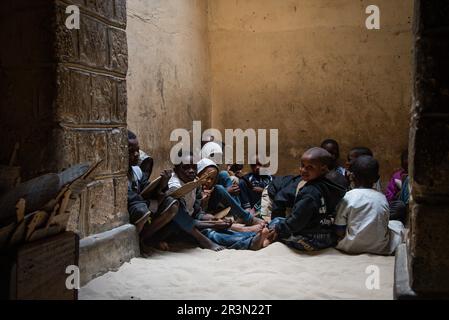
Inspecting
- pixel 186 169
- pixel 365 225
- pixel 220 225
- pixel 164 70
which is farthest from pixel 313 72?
pixel 365 225

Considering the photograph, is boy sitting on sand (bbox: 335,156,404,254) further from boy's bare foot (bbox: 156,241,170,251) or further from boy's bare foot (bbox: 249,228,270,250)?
boy's bare foot (bbox: 156,241,170,251)

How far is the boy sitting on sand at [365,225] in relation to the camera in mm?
3941

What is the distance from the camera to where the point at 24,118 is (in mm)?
3125

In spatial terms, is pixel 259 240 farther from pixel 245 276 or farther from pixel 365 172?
pixel 365 172

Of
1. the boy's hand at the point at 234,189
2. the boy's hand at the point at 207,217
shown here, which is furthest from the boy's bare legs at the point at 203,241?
the boy's hand at the point at 234,189

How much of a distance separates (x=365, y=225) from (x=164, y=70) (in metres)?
3.23

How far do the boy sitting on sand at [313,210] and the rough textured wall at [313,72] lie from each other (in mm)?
3082

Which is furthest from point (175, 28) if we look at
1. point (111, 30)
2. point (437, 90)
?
point (437, 90)

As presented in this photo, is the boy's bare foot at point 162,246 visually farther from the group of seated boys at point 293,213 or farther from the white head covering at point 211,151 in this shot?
the white head covering at point 211,151

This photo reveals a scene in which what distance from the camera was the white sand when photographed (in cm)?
306

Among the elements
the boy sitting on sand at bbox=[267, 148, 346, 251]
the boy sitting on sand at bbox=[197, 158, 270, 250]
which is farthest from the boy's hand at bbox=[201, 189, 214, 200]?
the boy sitting on sand at bbox=[267, 148, 346, 251]

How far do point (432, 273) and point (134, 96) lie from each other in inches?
146

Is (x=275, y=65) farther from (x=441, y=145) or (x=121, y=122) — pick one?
(x=441, y=145)

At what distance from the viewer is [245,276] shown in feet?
11.3
